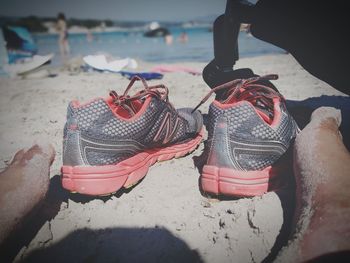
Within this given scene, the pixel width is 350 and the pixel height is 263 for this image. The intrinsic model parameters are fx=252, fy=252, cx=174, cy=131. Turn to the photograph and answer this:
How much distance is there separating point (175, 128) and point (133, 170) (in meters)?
0.56

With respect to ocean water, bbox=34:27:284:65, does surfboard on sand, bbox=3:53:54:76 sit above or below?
above

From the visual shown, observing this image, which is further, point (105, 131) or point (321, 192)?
point (105, 131)

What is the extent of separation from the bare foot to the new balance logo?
0.80m

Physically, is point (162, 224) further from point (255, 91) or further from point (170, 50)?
point (170, 50)

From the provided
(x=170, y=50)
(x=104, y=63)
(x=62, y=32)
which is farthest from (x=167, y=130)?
(x=170, y=50)

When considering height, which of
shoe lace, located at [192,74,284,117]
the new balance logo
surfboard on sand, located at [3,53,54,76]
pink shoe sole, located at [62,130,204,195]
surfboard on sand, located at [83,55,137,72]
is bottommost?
surfboard on sand, located at [3,53,54,76]

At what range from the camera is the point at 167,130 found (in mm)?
2031

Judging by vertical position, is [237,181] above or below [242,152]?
below

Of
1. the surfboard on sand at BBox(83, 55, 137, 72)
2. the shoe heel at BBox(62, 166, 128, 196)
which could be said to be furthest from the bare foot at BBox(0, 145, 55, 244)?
the surfboard on sand at BBox(83, 55, 137, 72)

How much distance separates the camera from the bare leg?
0.91 metres

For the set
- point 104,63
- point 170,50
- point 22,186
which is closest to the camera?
point 22,186

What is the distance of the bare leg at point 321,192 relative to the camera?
91cm

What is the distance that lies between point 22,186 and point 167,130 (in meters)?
1.06

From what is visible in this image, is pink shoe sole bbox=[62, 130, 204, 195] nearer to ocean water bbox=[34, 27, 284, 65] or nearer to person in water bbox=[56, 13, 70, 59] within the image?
ocean water bbox=[34, 27, 284, 65]
